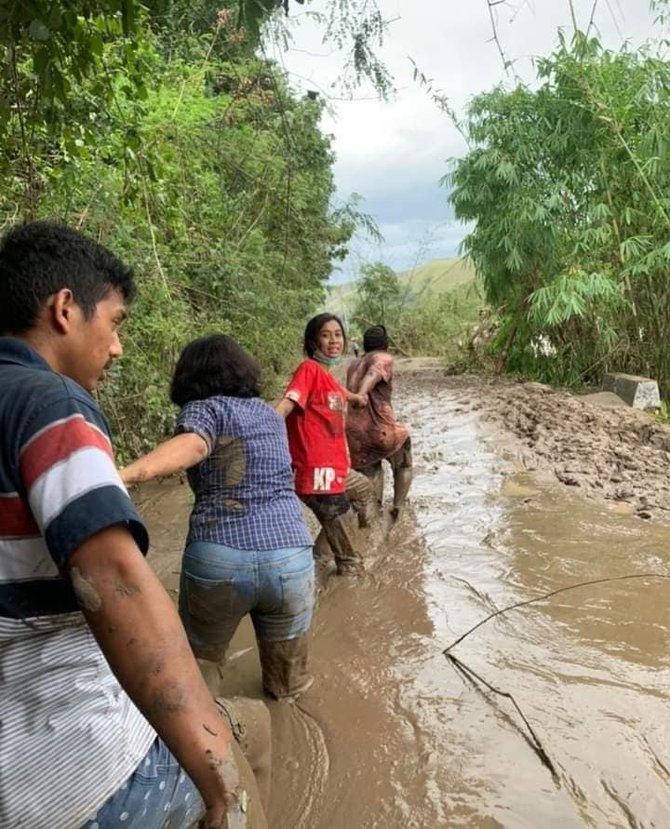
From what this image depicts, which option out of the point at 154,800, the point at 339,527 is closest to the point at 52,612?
the point at 154,800

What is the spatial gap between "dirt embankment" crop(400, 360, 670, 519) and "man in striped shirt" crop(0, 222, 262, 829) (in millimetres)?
5154

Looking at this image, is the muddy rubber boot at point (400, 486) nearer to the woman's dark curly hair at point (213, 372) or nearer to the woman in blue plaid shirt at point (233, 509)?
the woman in blue plaid shirt at point (233, 509)

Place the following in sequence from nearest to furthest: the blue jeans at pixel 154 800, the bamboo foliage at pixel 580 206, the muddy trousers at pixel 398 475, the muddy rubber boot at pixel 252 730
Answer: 1. the blue jeans at pixel 154 800
2. the muddy rubber boot at pixel 252 730
3. the muddy trousers at pixel 398 475
4. the bamboo foliage at pixel 580 206

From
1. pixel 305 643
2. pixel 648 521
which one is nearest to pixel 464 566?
pixel 648 521

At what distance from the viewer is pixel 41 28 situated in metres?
2.10

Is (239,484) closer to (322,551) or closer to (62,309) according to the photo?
(62,309)

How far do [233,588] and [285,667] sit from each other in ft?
2.18

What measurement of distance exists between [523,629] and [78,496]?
130 inches

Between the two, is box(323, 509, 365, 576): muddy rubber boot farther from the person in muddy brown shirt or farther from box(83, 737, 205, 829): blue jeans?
box(83, 737, 205, 829): blue jeans

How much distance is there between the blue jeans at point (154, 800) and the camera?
45.4 inches

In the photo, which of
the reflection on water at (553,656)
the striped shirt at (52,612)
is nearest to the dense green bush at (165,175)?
the striped shirt at (52,612)

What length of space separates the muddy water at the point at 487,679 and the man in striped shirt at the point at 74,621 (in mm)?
1569

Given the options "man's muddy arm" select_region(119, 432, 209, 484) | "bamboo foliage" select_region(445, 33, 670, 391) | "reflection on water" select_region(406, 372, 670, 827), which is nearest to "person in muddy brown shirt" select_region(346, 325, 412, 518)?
"reflection on water" select_region(406, 372, 670, 827)

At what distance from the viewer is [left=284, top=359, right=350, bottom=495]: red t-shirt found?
3.94 m
